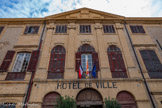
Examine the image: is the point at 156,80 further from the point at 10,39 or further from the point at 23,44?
the point at 10,39

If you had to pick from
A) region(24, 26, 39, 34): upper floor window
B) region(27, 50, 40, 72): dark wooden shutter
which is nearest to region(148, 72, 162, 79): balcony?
region(27, 50, 40, 72): dark wooden shutter

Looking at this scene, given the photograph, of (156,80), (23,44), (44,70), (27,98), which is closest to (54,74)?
(44,70)

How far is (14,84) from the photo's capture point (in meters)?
8.73

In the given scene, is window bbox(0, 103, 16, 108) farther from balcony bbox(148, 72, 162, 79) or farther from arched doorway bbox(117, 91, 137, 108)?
balcony bbox(148, 72, 162, 79)

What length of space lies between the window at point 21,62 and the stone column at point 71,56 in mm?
3636

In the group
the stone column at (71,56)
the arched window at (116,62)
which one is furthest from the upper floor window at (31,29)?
the arched window at (116,62)

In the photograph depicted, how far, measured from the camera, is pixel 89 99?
840cm

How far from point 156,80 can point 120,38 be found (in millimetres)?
4866

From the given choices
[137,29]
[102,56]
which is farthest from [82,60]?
[137,29]

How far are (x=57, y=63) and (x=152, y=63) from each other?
8.35 metres

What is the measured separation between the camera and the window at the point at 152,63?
957 centimetres

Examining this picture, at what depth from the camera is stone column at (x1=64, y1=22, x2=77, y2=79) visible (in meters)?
9.26

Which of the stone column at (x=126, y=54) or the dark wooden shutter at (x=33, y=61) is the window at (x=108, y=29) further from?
the dark wooden shutter at (x=33, y=61)

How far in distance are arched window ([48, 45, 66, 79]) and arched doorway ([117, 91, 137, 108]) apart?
4713 millimetres
